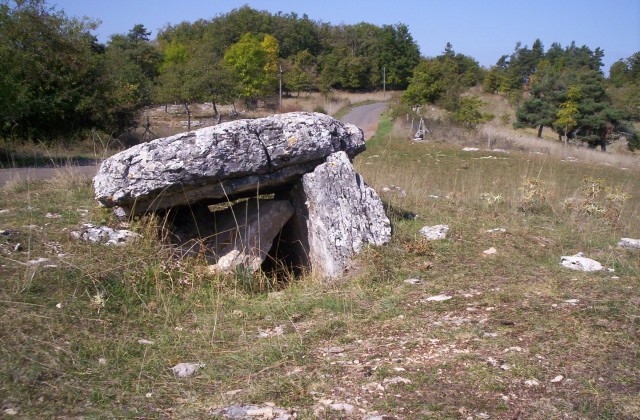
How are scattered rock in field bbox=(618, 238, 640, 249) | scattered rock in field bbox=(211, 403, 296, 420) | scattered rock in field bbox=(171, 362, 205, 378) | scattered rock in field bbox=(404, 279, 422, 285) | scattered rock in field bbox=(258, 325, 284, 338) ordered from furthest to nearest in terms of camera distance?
scattered rock in field bbox=(618, 238, 640, 249) → scattered rock in field bbox=(404, 279, 422, 285) → scattered rock in field bbox=(258, 325, 284, 338) → scattered rock in field bbox=(171, 362, 205, 378) → scattered rock in field bbox=(211, 403, 296, 420)

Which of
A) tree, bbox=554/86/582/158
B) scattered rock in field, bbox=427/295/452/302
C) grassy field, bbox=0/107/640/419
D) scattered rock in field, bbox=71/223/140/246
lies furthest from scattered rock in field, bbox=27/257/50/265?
tree, bbox=554/86/582/158

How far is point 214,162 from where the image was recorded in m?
6.02

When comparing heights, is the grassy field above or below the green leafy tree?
below

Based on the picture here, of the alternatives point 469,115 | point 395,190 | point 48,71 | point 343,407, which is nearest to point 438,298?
point 343,407

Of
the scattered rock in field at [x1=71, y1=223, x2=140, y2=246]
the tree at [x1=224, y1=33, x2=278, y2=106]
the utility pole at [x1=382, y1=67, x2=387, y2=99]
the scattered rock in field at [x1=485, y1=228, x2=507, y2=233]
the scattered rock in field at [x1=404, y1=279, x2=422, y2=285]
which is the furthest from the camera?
the utility pole at [x1=382, y1=67, x2=387, y2=99]

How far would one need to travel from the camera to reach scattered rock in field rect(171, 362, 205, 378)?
3.76 metres

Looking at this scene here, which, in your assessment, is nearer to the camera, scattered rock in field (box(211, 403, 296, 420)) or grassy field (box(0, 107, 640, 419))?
scattered rock in field (box(211, 403, 296, 420))

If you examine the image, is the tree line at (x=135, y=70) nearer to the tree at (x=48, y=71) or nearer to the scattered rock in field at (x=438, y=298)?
the tree at (x=48, y=71)

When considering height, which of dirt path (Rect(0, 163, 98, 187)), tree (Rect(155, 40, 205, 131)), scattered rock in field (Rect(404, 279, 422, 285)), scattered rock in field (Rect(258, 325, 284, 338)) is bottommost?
scattered rock in field (Rect(258, 325, 284, 338))

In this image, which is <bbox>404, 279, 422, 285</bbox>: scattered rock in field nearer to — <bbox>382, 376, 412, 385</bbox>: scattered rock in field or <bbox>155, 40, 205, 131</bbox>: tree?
<bbox>382, 376, 412, 385</bbox>: scattered rock in field

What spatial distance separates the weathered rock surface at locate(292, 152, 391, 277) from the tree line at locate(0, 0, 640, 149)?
10.7m

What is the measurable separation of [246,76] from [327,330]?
4532 cm

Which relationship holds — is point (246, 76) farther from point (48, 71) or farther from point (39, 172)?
point (39, 172)

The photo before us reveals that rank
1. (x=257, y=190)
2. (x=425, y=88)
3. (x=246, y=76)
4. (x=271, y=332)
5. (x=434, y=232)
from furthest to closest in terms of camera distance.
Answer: (x=246, y=76) → (x=425, y=88) → (x=434, y=232) → (x=257, y=190) → (x=271, y=332)
